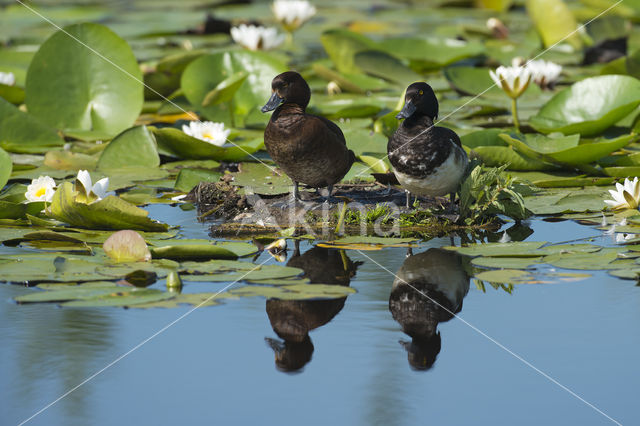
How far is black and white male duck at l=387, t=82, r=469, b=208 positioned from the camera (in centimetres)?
477

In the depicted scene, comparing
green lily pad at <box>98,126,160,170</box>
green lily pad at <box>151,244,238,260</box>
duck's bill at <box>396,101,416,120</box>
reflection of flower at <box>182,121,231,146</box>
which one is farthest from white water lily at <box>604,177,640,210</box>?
green lily pad at <box>98,126,160,170</box>

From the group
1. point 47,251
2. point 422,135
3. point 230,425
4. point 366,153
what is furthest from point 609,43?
point 230,425

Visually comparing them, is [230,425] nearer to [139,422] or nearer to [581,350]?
[139,422]

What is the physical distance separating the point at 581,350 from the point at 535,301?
0.57m

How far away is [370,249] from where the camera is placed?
4609 mm

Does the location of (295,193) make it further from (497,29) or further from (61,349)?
(497,29)

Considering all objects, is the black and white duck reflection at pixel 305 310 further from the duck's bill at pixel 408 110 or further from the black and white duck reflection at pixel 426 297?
the duck's bill at pixel 408 110

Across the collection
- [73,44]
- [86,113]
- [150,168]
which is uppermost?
[73,44]

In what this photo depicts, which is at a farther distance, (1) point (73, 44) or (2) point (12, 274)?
(1) point (73, 44)

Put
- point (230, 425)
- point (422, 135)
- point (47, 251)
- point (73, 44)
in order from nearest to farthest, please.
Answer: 1. point (230, 425)
2. point (47, 251)
3. point (422, 135)
4. point (73, 44)

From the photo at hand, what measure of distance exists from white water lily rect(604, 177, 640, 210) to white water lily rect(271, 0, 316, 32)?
5.87m

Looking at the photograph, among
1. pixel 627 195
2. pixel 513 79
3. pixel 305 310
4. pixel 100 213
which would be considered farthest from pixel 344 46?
pixel 305 310

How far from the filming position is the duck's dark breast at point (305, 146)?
490cm

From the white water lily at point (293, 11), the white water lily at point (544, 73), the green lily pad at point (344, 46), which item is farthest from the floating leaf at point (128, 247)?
the white water lily at point (293, 11)
